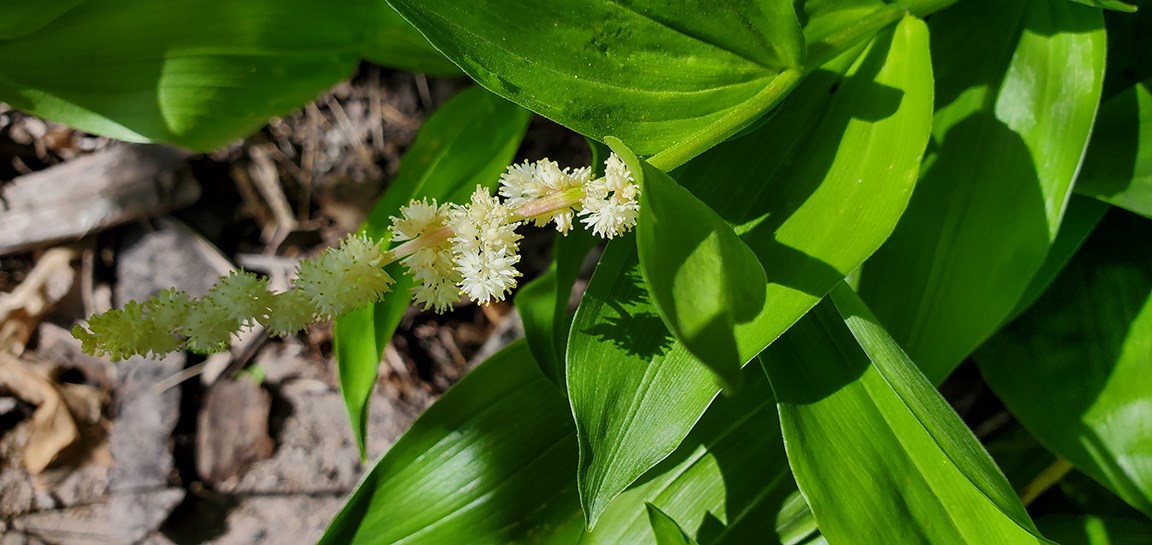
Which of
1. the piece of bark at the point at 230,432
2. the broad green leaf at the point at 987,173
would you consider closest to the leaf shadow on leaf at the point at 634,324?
the broad green leaf at the point at 987,173

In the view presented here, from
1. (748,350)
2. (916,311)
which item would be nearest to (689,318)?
(748,350)

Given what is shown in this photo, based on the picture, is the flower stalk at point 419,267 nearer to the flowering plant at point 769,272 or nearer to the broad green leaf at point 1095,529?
the flowering plant at point 769,272

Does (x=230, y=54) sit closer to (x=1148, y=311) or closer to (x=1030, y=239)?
(x=1030, y=239)

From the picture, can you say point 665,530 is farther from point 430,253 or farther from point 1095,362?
point 1095,362

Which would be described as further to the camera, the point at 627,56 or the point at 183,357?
the point at 183,357

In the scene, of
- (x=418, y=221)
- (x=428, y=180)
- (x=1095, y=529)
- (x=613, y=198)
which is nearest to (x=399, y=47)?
(x=428, y=180)

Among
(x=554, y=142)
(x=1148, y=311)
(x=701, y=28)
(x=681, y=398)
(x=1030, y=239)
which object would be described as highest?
(x=701, y=28)
